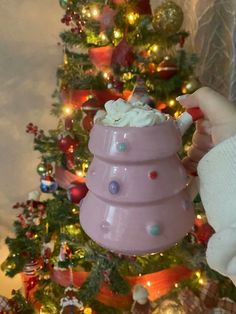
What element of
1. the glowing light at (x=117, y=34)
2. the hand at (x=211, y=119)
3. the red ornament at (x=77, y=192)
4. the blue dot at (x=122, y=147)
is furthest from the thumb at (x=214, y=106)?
the glowing light at (x=117, y=34)

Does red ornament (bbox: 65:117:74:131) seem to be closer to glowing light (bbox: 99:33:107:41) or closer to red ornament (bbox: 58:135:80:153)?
red ornament (bbox: 58:135:80:153)

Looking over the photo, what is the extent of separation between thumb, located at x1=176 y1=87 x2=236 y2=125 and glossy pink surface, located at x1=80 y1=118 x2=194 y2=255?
0.15 ft

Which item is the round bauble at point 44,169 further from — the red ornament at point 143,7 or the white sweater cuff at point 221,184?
the white sweater cuff at point 221,184

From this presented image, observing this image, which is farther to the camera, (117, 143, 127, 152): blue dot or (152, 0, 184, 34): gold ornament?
(152, 0, 184, 34): gold ornament

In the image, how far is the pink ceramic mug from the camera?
471 mm

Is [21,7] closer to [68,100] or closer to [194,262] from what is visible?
[68,100]

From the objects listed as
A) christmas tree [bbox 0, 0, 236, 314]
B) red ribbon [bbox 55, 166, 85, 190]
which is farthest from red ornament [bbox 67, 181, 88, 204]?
red ribbon [bbox 55, 166, 85, 190]

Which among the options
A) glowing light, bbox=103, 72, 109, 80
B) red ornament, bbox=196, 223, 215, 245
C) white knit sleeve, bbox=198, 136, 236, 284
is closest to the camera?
white knit sleeve, bbox=198, 136, 236, 284

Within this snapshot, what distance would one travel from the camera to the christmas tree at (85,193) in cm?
104

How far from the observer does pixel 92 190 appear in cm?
52

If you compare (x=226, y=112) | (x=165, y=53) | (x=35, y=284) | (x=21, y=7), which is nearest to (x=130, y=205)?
(x=226, y=112)

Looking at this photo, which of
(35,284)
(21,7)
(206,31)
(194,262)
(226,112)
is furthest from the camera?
(21,7)

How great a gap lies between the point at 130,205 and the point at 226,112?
6.4 inches

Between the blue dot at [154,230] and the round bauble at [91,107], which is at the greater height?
the blue dot at [154,230]
